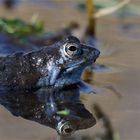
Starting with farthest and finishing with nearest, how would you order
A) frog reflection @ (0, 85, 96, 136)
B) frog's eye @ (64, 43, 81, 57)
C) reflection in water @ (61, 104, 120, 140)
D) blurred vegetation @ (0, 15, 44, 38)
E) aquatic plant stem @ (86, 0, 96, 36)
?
aquatic plant stem @ (86, 0, 96, 36), blurred vegetation @ (0, 15, 44, 38), frog's eye @ (64, 43, 81, 57), frog reflection @ (0, 85, 96, 136), reflection in water @ (61, 104, 120, 140)

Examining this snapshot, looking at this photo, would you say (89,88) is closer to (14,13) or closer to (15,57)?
(15,57)

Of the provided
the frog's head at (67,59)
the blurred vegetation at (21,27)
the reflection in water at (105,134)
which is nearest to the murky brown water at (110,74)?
the reflection in water at (105,134)

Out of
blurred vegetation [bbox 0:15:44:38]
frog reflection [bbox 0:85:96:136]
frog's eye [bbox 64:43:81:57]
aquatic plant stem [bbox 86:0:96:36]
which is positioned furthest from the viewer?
aquatic plant stem [bbox 86:0:96:36]

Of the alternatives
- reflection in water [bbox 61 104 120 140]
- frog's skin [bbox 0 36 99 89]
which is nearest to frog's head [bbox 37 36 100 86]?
frog's skin [bbox 0 36 99 89]

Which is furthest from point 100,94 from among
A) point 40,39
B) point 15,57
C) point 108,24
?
point 108,24

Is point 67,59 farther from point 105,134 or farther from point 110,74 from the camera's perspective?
point 105,134

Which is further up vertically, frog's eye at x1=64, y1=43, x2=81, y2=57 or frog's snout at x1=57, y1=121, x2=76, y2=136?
frog's eye at x1=64, y1=43, x2=81, y2=57

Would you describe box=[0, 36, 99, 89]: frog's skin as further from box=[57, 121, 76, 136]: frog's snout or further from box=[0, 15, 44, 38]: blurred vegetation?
box=[0, 15, 44, 38]: blurred vegetation

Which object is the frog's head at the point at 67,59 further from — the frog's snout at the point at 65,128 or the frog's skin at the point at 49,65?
the frog's snout at the point at 65,128
